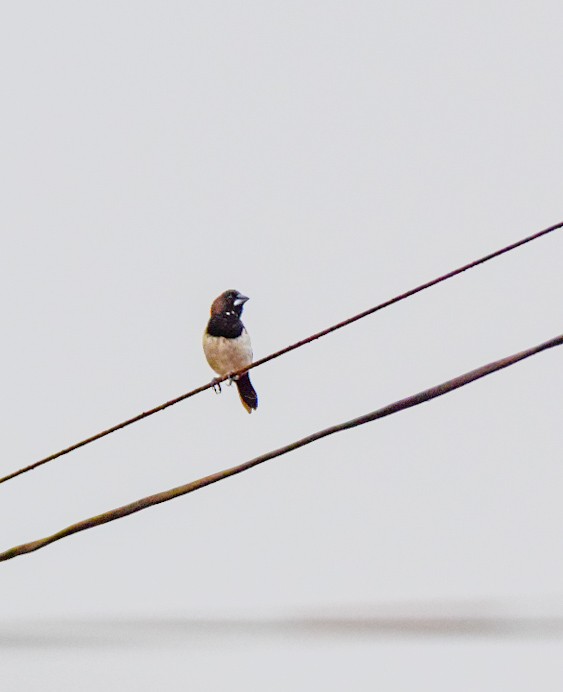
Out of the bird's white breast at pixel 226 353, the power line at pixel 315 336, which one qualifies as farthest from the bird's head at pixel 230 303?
the power line at pixel 315 336

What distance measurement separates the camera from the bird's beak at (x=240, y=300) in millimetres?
6916

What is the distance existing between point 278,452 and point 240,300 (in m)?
5.09

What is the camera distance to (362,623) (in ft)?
3.34

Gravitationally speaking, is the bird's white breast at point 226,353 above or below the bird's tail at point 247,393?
above

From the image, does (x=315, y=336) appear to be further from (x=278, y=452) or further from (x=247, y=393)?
(x=247, y=393)

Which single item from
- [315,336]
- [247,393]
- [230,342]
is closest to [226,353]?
[230,342]

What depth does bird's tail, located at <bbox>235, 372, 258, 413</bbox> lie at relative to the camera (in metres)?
6.90

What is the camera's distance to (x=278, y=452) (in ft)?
6.22

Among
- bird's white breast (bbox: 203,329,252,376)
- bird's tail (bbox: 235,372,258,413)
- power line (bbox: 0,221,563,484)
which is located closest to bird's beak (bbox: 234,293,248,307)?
bird's white breast (bbox: 203,329,252,376)

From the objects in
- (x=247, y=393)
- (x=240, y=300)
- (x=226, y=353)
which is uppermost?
(x=240, y=300)

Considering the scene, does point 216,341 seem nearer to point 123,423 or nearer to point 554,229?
point 123,423

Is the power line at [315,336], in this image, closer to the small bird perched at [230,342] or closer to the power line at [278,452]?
the power line at [278,452]

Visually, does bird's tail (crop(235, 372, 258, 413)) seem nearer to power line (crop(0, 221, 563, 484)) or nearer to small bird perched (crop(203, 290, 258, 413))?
small bird perched (crop(203, 290, 258, 413))

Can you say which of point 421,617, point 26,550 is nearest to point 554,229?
point 421,617
